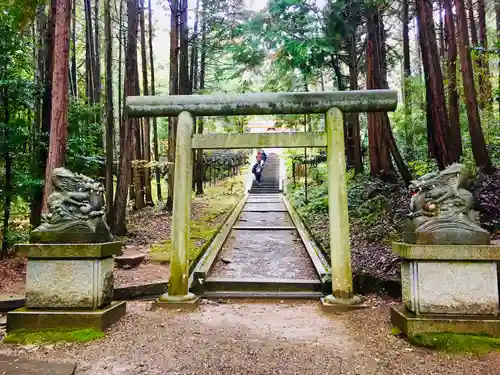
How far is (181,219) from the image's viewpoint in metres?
5.82

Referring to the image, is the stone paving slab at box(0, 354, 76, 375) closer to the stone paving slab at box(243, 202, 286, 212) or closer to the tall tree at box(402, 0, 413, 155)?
the tall tree at box(402, 0, 413, 155)

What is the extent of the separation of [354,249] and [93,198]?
5859 mm

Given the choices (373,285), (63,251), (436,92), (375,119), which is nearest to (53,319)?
(63,251)

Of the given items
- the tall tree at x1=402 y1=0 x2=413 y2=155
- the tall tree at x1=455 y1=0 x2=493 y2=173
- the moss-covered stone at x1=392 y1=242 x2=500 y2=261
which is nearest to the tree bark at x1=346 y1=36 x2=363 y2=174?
the tall tree at x1=402 y1=0 x2=413 y2=155

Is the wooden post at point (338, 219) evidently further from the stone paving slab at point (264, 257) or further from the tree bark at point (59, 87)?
the tree bark at point (59, 87)

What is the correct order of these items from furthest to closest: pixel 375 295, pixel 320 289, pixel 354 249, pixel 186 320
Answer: pixel 354 249
pixel 320 289
pixel 375 295
pixel 186 320

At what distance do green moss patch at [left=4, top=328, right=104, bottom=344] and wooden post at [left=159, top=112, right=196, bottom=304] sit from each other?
1.45 meters

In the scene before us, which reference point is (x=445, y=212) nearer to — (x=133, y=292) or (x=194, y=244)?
(x=133, y=292)

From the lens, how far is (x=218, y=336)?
4449 mm

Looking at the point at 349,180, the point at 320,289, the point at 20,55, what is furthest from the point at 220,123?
the point at 320,289

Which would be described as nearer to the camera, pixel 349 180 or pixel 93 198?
A: pixel 93 198

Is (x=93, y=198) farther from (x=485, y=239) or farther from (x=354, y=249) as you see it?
(x=354, y=249)

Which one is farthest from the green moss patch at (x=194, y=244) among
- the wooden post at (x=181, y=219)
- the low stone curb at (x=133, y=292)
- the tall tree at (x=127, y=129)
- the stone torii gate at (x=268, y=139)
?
the tall tree at (x=127, y=129)

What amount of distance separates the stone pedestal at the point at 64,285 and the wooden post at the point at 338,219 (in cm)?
312
